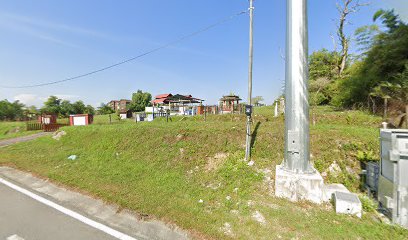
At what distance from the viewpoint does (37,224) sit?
347cm

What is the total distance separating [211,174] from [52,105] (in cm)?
6422

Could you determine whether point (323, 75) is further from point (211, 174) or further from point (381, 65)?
point (211, 174)

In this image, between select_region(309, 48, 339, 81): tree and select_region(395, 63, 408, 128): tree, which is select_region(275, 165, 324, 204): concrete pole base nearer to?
select_region(395, 63, 408, 128): tree

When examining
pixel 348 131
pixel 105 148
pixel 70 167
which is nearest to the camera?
pixel 348 131

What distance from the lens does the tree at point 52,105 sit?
49341 mm

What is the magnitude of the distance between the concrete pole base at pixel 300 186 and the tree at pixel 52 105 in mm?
58819

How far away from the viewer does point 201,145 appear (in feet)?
23.6

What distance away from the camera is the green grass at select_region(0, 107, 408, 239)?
3303 mm

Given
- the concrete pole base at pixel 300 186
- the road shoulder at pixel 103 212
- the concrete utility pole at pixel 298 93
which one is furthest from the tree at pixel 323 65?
the road shoulder at pixel 103 212

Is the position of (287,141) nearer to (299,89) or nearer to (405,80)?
(299,89)

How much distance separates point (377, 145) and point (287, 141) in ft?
11.3

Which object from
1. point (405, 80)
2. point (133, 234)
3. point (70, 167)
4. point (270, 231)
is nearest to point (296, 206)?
point (270, 231)

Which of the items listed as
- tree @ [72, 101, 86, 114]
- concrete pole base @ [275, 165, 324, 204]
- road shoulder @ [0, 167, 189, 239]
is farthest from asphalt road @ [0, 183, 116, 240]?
tree @ [72, 101, 86, 114]

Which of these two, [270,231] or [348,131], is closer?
[270,231]
